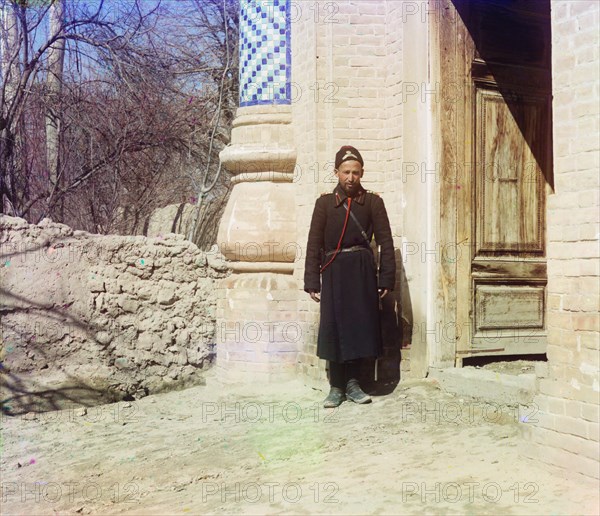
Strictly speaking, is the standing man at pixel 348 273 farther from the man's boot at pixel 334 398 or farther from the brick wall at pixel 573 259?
the brick wall at pixel 573 259

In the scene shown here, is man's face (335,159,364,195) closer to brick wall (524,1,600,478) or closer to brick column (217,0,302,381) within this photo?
brick column (217,0,302,381)

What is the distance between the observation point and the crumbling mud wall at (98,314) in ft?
21.0

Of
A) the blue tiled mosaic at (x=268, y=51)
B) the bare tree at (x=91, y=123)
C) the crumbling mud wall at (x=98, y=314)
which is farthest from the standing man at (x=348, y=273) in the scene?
the bare tree at (x=91, y=123)

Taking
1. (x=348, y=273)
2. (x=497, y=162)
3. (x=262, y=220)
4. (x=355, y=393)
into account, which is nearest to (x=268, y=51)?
(x=262, y=220)

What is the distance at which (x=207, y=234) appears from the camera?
10133 mm

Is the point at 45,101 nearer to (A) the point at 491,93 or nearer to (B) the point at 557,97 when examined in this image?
(A) the point at 491,93

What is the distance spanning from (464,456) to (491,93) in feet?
10.1

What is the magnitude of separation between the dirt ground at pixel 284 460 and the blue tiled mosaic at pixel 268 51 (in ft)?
8.06

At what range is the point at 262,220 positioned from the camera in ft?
22.4

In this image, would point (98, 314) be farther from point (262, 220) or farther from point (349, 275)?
point (349, 275)

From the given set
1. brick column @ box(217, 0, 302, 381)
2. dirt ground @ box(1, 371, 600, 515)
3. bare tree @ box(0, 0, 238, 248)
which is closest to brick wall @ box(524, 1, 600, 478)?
dirt ground @ box(1, 371, 600, 515)

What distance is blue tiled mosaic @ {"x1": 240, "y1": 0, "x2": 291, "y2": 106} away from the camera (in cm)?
690

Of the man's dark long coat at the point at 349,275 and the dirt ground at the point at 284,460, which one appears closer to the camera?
the dirt ground at the point at 284,460

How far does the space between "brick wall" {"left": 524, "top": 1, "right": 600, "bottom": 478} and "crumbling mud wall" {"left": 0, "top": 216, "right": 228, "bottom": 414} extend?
3.53 m
